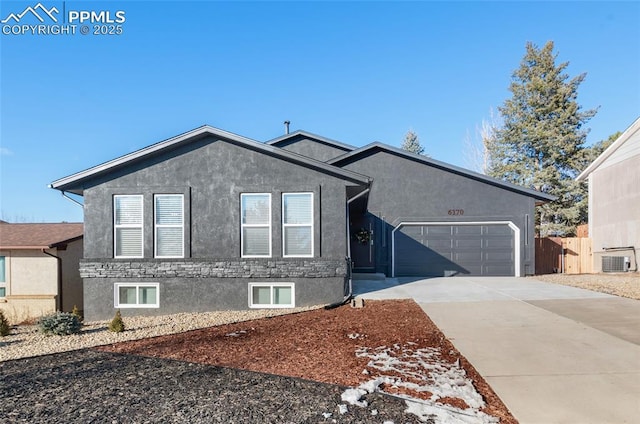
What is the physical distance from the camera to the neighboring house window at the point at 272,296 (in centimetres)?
900

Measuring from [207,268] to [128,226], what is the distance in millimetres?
2224

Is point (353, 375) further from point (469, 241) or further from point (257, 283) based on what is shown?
point (469, 241)

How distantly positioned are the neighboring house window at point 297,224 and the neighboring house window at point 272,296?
85cm

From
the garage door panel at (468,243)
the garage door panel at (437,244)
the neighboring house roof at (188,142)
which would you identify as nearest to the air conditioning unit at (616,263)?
the garage door panel at (468,243)

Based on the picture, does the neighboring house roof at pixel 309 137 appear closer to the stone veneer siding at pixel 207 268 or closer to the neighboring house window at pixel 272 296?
the stone veneer siding at pixel 207 268

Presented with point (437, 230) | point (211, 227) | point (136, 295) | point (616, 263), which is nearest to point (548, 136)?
point (616, 263)


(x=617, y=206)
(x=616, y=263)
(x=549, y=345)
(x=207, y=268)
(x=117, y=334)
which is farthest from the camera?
(x=617, y=206)

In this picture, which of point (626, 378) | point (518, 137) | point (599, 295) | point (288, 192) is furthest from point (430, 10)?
point (518, 137)

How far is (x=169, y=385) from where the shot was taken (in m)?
4.17

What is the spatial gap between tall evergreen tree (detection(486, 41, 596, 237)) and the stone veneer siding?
21391mm

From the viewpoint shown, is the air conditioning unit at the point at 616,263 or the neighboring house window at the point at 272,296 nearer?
the neighboring house window at the point at 272,296

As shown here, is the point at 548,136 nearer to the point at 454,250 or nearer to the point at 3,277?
the point at 454,250

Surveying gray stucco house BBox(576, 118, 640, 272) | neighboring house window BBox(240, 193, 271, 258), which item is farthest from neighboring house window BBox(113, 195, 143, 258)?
gray stucco house BBox(576, 118, 640, 272)

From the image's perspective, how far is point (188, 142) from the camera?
29.7 feet
